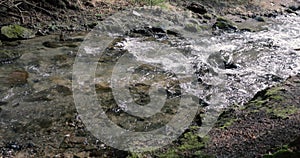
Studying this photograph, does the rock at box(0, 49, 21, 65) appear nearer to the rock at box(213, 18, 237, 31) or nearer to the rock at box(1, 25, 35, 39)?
the rock at box(1, 25, 35, 39)

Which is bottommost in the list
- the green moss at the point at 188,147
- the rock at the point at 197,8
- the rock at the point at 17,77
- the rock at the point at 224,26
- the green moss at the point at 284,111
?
the rock at the point at 224,26

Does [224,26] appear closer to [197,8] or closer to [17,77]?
[197,8]

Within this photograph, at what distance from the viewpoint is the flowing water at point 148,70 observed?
7075mm

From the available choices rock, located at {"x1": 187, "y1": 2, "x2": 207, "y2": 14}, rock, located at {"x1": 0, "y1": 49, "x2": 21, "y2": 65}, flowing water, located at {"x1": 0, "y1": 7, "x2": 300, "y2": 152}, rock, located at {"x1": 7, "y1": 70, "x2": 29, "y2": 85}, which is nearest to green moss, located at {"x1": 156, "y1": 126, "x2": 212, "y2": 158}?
flowing water, located at {"x1": 0, "y1": 7, "x2": 300, "y2": 152}

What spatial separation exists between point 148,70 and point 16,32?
5.44 metres

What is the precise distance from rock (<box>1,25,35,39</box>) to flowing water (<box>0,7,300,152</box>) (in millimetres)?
537

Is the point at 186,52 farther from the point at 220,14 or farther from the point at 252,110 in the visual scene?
the point at 220,14

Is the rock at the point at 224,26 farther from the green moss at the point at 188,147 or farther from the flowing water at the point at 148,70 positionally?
the green moss at the point at 188,147

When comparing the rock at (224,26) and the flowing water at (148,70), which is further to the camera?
the rock at (224,26)

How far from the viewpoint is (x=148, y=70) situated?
9586mm

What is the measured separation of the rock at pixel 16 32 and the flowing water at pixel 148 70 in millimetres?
537

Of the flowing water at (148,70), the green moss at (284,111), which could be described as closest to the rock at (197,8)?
the flowing water at (148,70)

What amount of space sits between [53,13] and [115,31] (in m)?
2.97

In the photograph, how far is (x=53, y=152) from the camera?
5453mm
